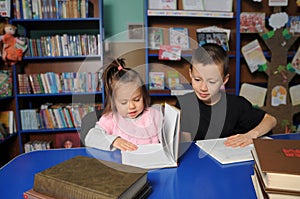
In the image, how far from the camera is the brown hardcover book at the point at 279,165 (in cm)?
51

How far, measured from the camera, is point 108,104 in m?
1.21

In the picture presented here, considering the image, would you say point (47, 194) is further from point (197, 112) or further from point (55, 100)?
point (55, 100)

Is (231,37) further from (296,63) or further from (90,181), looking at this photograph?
(90,181)

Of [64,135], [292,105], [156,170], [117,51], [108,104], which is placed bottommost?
[64,135]

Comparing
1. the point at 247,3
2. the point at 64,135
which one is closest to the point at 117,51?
the point at 64,135

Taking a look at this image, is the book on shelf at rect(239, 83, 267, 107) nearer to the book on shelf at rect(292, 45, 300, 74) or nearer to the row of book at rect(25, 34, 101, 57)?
the book on shelf at rect(292, 45, 300, 74)

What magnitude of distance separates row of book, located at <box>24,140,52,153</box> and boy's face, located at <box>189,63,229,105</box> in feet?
6.32

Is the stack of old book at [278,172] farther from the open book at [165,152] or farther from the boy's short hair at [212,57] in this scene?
the boy's short hair at [212,57]

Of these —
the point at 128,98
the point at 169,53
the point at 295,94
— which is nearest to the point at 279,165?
the point at 128,98

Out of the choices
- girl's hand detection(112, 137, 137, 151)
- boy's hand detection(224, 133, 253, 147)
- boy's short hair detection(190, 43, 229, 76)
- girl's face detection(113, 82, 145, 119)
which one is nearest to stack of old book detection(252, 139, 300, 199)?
boy's hand detection(224, 133, 253, 147)

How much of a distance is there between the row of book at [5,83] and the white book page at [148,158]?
6.13 ft

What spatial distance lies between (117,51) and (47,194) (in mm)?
2161

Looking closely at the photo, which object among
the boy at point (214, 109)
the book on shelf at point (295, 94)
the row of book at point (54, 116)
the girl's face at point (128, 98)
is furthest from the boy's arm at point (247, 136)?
the row of book at point (54, 116)

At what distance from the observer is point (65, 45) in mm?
2482
